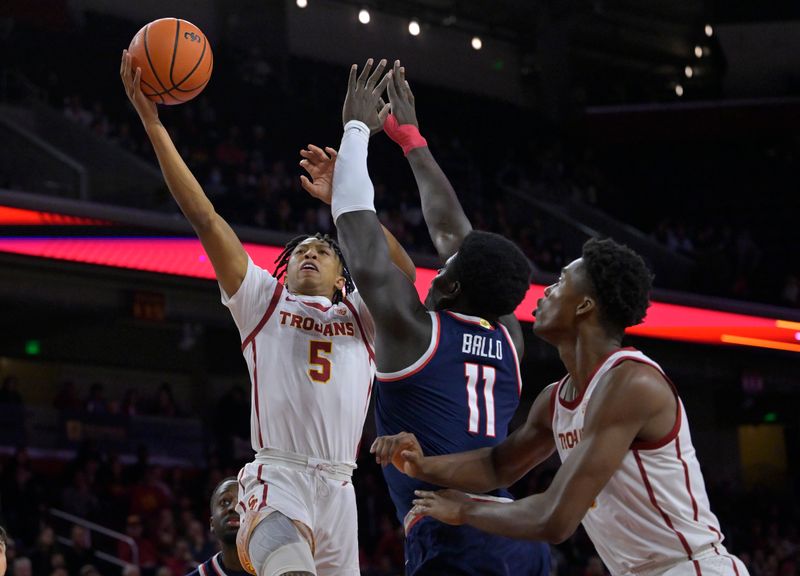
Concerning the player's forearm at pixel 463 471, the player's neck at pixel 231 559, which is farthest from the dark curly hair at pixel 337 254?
the player's neck at pixel 231 559

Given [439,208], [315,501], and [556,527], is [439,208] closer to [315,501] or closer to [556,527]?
[315,501]

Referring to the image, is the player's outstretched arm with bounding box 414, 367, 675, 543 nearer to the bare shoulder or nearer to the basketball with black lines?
the bare shoulder

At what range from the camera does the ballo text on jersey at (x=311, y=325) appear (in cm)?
511

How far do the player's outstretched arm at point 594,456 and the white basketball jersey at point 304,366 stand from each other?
1.53 metres

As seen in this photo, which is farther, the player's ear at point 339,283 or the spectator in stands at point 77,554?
the spectator in stands at point 77,554

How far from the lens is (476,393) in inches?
176

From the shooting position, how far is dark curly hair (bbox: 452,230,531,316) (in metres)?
4.41

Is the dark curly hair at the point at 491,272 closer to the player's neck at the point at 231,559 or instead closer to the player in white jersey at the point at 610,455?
the player in white jersey at the point at 610,455

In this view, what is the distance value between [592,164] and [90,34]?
37.5 feet

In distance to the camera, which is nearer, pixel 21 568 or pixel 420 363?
pixel 420 363

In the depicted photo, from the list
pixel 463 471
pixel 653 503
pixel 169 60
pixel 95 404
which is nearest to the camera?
pixel 653 503

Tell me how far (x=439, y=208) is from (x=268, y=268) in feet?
27.0

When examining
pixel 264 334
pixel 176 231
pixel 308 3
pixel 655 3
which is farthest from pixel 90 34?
pixel 264 334

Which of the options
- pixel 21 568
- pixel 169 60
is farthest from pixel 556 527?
pixel 21 568
